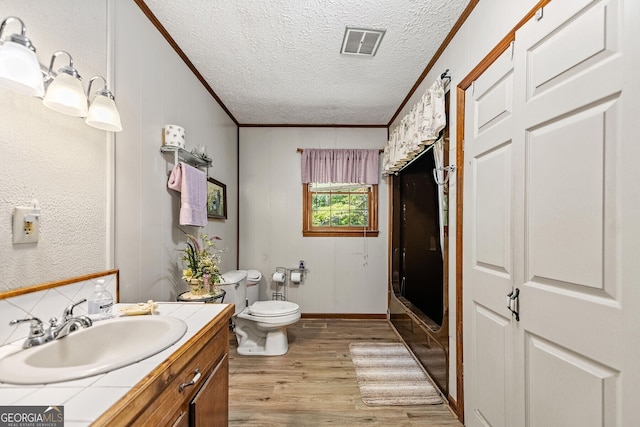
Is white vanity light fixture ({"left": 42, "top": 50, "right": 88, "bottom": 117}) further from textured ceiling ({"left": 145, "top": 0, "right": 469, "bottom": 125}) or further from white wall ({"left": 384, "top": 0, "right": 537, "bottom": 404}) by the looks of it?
white wall ({"left": 384, "top": 0, "right": 537, "bottom": 404})

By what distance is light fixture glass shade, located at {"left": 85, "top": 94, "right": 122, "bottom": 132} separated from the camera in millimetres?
1196

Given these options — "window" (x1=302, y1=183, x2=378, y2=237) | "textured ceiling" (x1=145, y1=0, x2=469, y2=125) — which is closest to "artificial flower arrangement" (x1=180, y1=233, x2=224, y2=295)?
"textured ceiling" (x1=145, y1=0, x2=469, y2=125)

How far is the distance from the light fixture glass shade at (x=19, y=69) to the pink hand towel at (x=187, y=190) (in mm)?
1050

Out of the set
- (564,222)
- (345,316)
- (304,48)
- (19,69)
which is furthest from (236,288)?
(564,222)

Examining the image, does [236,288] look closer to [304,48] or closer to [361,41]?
[304,48]

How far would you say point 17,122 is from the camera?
3.25 feet

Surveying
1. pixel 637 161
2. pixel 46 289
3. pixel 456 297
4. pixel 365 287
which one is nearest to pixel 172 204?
pixel 46 289

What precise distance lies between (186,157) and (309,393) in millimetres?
1936

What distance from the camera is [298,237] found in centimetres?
370

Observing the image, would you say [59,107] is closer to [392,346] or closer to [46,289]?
[46,289]

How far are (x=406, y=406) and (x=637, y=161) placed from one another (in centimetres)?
187

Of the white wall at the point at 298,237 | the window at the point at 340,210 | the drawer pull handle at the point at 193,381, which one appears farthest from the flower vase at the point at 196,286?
the window at the point at 340,210

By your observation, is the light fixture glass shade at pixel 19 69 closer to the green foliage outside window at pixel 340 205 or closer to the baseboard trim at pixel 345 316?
the green foliage outside window at pixel 340 205

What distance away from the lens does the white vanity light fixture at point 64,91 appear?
103 cm
